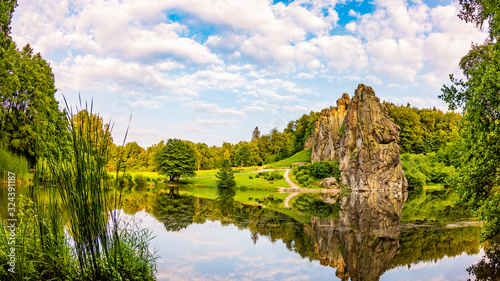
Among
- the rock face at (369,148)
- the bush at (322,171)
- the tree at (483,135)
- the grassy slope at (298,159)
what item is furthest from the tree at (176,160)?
the tree at (483,135)

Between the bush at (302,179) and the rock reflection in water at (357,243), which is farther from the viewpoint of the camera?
the bush at (302,179)

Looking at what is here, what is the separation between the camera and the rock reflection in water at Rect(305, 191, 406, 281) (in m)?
11.0

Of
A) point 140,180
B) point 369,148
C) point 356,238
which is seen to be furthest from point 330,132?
point 356,238

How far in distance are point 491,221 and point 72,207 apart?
34.0ft

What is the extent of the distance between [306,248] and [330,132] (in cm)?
5032

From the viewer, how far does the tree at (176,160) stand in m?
51.7

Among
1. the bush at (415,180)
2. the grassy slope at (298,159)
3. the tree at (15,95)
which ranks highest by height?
the tree at (15,95)

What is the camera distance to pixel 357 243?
14.2 metres

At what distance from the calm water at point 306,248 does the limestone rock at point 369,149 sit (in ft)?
85.6

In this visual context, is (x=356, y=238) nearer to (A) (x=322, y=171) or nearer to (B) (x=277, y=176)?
(A) (x=322, y=171)

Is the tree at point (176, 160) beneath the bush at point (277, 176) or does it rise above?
above

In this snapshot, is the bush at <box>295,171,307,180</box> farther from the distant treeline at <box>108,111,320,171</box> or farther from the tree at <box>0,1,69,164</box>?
the tree at <box>0,1,69,164</box>

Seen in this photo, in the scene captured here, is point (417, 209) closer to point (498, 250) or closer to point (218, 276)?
point (498, 250)

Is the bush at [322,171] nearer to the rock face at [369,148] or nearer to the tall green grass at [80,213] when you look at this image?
the rock face at [369,148]
